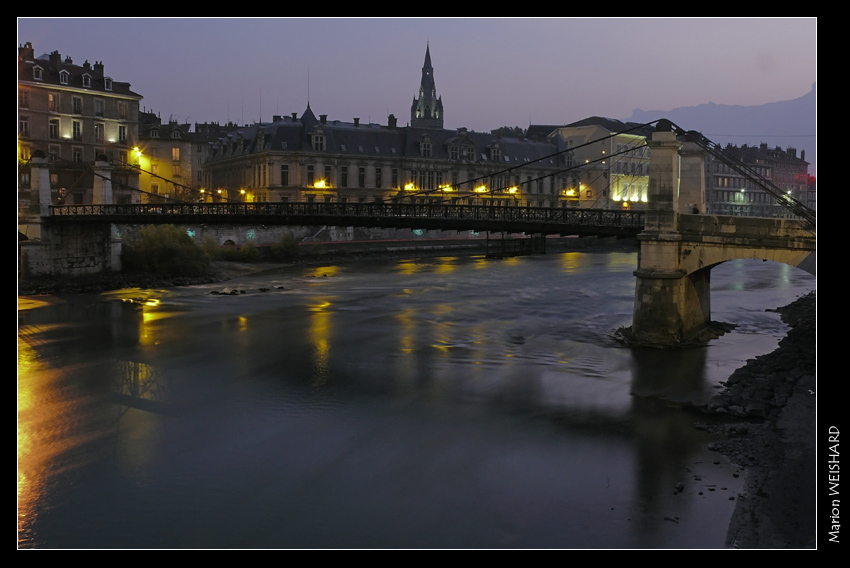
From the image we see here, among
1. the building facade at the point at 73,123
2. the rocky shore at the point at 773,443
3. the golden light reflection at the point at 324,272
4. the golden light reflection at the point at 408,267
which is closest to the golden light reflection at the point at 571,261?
the golden light reflection at the point at 408,267

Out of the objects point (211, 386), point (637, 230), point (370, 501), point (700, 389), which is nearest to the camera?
point (370, 501)

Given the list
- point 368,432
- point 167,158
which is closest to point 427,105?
point 167,158

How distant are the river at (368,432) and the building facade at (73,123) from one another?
29.7 meters

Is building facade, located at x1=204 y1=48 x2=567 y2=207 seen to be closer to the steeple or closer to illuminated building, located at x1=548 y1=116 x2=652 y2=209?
illuminated building, located at x1=548 y1=116 x2=652 y2=209

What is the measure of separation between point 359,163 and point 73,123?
89.7 ft

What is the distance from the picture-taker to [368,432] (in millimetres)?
16906

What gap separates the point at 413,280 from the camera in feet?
162

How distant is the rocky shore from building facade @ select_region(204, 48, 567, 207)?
165 ft

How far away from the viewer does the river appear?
1245 cm

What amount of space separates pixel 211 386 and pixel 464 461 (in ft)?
29.1

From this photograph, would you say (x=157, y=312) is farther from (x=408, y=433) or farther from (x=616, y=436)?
(x=616, y=436)

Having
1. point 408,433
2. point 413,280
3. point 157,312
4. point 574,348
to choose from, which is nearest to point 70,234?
point 157,312

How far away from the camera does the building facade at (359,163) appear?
75.6 metres
